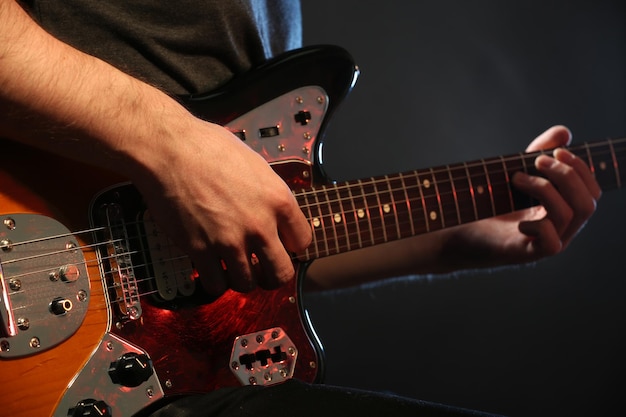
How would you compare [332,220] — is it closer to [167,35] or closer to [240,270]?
[240,270]

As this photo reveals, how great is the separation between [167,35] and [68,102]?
0.90 feet

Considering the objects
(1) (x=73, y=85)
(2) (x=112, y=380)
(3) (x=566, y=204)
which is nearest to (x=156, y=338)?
(2) (x=112, y=380)

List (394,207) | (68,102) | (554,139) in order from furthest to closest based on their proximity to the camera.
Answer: (554,139) → (394,207) → (68,102)

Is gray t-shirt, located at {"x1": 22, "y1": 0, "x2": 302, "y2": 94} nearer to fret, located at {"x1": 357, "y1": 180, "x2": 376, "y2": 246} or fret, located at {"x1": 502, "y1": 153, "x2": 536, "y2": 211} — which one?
fret, located at {"x1": 357, "y1": 180, "x2": 376, "y2": 246}

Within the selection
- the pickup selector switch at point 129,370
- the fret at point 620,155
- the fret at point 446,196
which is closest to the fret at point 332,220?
the fret at point 446,196

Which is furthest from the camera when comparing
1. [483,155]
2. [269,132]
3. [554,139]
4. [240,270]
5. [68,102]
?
[483,155]

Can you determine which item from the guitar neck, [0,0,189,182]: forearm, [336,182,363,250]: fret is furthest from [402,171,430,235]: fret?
[0,0,189,182]: forearm

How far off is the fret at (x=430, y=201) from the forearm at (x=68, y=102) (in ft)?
1.51

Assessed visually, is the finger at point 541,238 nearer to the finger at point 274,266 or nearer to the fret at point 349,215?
the fret at point 349,215

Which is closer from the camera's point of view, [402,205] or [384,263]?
[402,205]

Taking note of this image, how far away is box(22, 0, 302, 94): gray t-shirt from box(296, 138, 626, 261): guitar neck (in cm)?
24

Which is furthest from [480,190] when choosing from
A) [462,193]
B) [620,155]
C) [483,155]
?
[483,155]

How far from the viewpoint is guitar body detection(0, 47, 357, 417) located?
0.72m

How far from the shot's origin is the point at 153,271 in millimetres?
830
